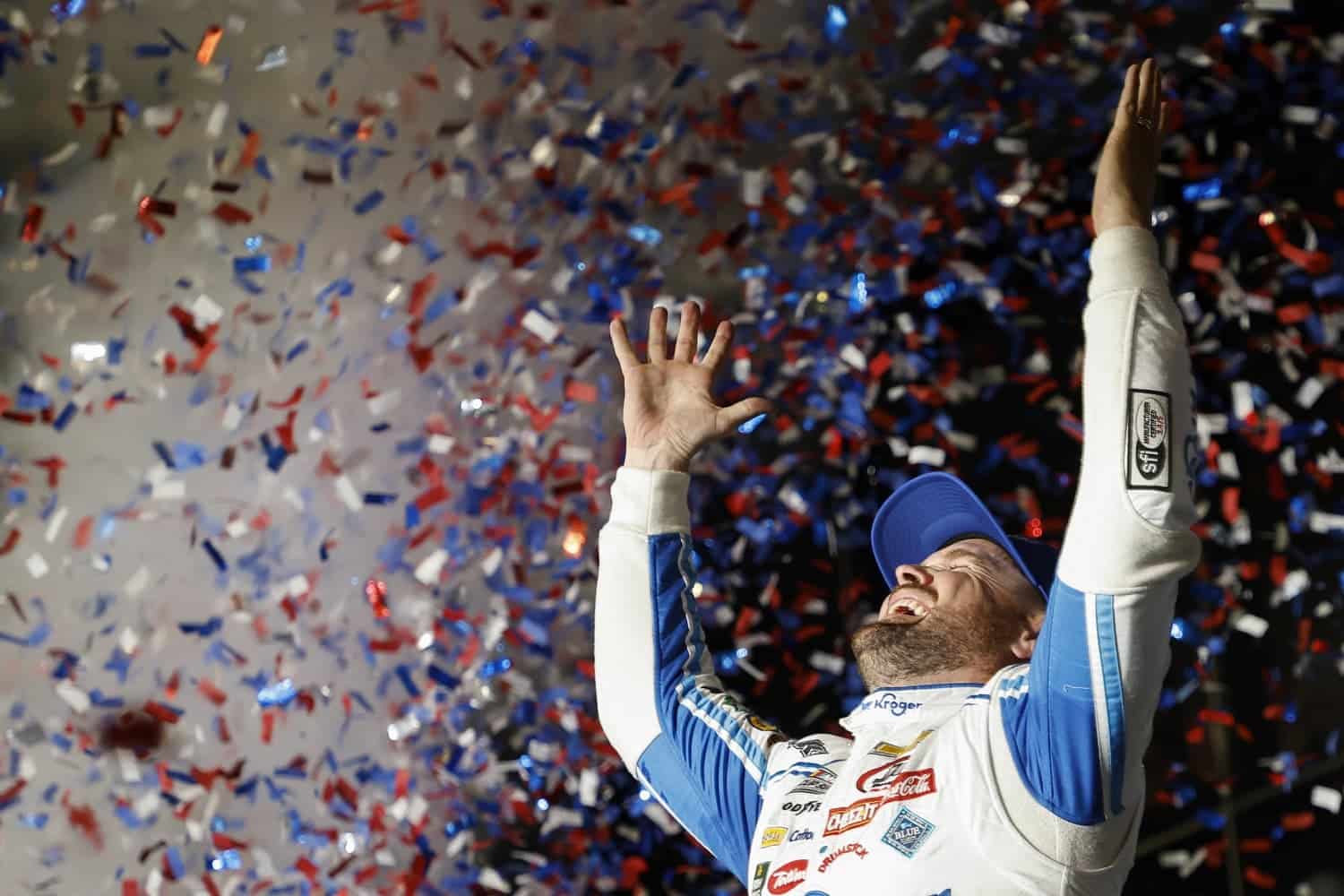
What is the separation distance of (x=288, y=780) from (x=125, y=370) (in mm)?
1143

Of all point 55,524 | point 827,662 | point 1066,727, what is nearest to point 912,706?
point 1066,727

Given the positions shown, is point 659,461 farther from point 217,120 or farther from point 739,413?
point 217,120

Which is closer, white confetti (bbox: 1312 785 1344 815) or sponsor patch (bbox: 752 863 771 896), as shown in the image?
sponsor patch (bbox: 752 863 771 896)

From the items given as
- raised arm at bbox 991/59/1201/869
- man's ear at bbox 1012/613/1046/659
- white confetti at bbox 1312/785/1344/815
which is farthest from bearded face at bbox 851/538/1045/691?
white confetti at bbox 1312/785/1344/815

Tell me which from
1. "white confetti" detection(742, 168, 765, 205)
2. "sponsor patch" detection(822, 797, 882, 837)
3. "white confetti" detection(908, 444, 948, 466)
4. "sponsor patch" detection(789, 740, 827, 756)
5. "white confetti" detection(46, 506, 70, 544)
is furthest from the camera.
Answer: "white confetti" detection(46, 506, 70, 544)

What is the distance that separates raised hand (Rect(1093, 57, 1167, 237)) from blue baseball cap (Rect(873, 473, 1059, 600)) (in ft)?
2.27

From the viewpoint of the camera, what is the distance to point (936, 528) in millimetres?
2107

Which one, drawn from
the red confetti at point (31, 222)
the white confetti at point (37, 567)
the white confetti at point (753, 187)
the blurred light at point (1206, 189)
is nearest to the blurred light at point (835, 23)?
the white confetti at point (753, 187)

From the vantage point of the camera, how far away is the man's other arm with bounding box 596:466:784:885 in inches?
73.7

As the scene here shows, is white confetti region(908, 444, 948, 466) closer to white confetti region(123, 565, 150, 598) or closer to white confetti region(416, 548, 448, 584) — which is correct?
white confetti region(416, 548, 448, 584)

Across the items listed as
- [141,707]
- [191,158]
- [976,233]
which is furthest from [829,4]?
[141,707]

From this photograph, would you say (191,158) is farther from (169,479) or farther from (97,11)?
(169,479)

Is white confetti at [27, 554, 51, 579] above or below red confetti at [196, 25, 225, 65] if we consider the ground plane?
below

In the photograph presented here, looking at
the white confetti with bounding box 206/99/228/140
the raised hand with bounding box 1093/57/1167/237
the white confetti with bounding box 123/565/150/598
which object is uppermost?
the raised hand with bounding box 1093/57/1167/237
